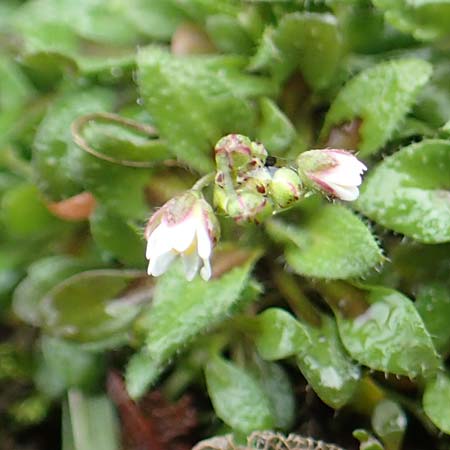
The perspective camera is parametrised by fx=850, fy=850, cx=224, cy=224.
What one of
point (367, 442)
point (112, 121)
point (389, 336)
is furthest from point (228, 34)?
point (367, 442)

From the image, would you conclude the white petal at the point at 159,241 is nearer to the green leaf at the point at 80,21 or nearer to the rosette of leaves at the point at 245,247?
the rosette of leaves at the point at 245,247

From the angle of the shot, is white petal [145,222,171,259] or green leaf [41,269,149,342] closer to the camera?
white petal [145,222,171,259]

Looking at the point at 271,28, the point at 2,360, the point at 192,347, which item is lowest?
the point at 2,360

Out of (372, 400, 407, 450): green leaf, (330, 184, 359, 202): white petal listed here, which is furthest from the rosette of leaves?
(330, 184, 359, 202): white petal

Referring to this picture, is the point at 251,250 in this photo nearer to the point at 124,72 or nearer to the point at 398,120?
the point at 398,120

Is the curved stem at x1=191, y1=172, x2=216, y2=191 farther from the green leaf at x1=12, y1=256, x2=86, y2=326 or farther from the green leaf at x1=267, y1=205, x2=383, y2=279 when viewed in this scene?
the green leaf at x1=12, y1=256, x2=86, y2=326

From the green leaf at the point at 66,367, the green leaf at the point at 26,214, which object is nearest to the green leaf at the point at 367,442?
the green leaf at the point at 66,367

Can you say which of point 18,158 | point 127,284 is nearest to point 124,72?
point 18,158

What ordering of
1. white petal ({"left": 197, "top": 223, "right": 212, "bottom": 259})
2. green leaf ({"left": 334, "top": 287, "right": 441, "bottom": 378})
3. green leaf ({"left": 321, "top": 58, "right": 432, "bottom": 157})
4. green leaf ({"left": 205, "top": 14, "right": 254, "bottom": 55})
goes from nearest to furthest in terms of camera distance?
white petal ({"left": 197, "top": 223, "right": 212, "bottom": 259}), green leaf ({"left": 334, "top": 287, "right": 441, "bottom": 378}), green leaf ({"left": 321, "top": 58, "right": 432, "bottom": 157}), green leaf ({"left": 205, "top": 14, "right": 254, "bottom": 55})
